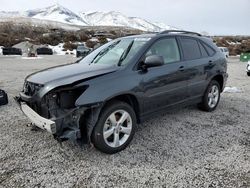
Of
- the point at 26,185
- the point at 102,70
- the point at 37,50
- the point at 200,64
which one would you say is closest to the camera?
the point at 26,185

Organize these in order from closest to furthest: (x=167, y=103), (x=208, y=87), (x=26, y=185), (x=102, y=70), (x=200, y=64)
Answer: (x=26, y=185)
(x=102, y=70)
(x=167, y=103)
(x=200, y=64)
(x=208, y=87)

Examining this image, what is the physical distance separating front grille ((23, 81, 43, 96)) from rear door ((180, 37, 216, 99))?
2.75 meters

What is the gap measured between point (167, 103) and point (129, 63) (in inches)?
42.7

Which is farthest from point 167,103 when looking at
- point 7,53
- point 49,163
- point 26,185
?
point 7,53

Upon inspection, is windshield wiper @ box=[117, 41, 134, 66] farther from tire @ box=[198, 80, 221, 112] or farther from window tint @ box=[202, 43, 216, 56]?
tire @ box=[198, 80, 221, 112]

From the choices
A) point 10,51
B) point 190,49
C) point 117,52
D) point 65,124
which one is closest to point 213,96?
point 190,49

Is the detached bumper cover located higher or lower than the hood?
lower

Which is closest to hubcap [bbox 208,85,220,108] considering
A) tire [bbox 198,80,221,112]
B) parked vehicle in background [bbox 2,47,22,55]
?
tire [bbox 198,80,221,112]

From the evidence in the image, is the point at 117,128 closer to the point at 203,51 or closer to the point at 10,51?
the point at 203,51

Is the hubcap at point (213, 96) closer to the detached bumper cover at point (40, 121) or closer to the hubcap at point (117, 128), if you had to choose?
the hubcap at point (117, 128)

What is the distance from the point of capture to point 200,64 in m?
5.39

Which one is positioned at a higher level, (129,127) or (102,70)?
(102,70)

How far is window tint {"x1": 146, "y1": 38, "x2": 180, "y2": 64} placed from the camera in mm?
4533

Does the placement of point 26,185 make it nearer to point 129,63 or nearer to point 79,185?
point 79,185
